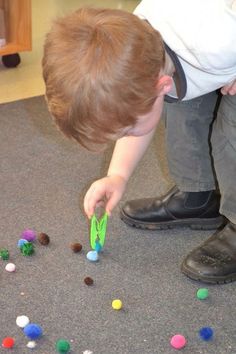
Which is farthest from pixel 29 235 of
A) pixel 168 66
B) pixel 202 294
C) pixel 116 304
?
pixel 168 66

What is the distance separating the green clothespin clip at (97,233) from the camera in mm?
1008

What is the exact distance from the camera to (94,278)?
0.99 m

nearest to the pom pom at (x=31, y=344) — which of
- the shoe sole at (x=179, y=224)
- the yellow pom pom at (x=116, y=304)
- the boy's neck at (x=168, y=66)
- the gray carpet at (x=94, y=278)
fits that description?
the gray carpet at (x=94, y=278)

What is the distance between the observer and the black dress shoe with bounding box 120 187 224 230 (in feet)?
3.74

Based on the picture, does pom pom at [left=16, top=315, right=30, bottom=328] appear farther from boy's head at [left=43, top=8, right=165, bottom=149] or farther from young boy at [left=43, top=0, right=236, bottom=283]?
boy's head at [left=43, top=8, right=165, bottom=149]

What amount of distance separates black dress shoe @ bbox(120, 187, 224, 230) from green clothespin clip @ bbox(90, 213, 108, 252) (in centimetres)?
12

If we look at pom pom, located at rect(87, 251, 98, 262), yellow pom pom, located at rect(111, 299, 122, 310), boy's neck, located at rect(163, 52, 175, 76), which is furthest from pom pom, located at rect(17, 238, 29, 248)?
boy's neck, located at rect(163, 52, 175, 76)

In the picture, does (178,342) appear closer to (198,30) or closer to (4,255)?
(4,255)

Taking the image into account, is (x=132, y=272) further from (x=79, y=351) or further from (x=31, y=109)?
(x=31, y=109)

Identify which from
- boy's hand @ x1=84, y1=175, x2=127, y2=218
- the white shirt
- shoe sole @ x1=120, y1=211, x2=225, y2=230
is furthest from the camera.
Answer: shoe sole @ x1=120, y1=211, x2=225, y2=230

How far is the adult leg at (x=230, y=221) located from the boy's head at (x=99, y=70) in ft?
0.97

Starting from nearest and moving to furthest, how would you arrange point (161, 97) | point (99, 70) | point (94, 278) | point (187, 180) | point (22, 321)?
point (99, 70) < point (161, 97) < point (22, 321) < point (94, 278) < point (187, 180)

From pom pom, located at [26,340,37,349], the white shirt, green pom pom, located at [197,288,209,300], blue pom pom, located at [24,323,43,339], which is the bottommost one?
green pom pom, located at [197,288,209,300]

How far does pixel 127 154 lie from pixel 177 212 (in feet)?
0.82
